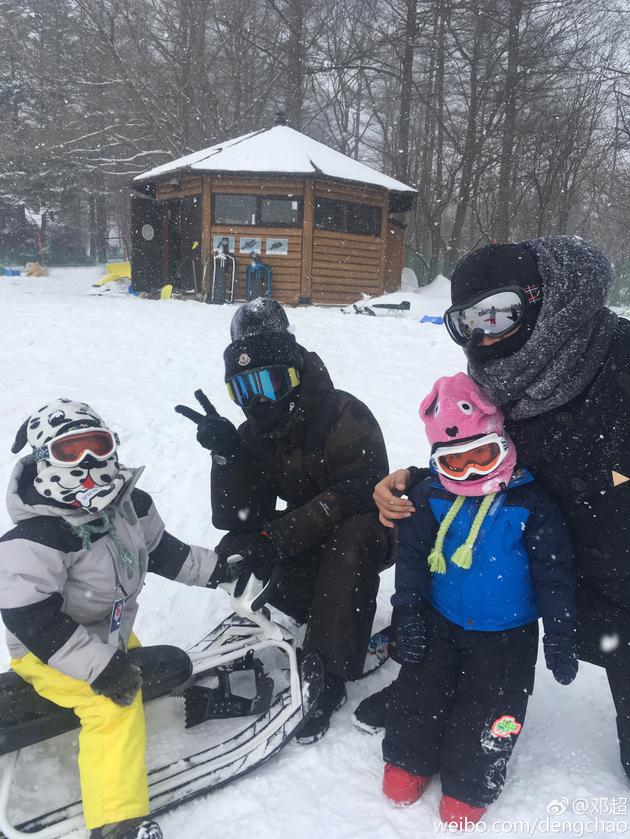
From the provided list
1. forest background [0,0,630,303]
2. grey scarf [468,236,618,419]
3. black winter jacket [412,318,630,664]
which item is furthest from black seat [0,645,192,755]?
forest background [0,0,630,303]

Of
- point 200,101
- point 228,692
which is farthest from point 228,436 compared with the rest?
point 200,101

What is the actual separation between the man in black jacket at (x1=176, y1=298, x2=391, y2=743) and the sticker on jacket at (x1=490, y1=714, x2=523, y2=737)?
1.61 ft

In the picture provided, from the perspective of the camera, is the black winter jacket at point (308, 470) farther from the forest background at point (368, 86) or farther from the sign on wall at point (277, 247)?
the forest background at point (368, 86)

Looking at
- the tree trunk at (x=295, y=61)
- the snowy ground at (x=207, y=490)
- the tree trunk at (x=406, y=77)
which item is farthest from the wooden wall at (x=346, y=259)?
the tree trunk at (x=406, y=77)

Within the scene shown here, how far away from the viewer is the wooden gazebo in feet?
42.9

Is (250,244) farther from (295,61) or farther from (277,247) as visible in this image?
(295,61)

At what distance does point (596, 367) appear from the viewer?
1.79 meters

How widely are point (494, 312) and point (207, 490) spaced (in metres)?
2.77

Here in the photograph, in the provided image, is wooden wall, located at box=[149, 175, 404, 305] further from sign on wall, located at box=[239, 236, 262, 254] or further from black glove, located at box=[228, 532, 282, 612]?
black glove, located at box=[228, 532, 282, 612]

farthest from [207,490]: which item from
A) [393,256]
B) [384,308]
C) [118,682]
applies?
[393,256]

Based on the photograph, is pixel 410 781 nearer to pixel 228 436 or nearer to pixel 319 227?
pixel 228 436

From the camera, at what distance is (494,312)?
5.97 feet

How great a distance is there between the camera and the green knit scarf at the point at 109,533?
195cm

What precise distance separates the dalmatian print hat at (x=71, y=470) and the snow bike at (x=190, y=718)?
22.7 inches
